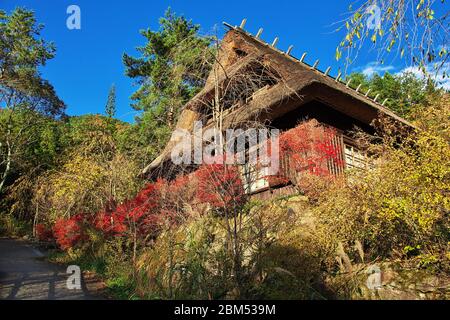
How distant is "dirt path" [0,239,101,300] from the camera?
7452 millimetres

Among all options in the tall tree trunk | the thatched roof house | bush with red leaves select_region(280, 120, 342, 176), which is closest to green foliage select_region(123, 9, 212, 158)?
the thatched roof house

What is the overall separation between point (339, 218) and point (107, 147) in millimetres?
14097

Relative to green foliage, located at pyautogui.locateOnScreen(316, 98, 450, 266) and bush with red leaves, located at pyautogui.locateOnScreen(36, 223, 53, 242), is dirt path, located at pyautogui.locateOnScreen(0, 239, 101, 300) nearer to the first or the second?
bush with red leaves, located at pyautogui.locateOnScreen(36, 223, 53, 242)

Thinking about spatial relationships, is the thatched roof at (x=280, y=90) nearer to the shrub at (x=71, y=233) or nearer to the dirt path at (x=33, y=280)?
the dirt path at (x=33, y=280)

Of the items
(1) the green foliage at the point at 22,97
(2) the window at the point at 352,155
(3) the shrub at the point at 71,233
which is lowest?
(3) the shrub at the point at 71,233

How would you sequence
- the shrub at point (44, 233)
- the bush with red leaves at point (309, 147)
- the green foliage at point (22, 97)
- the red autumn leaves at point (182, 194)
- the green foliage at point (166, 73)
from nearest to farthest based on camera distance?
the green foliage at point (166, 73) < the red autumn leaves at point (182, 194) < the bush with red leaves at point (309, 147) < the shrub at point (44, 233) < the green foliage at point (22, 97)

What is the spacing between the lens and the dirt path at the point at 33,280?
745 centimetres

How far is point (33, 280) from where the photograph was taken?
9.05 meters

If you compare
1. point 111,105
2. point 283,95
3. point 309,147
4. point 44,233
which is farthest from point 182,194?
point 111,105

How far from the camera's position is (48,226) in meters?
17.8

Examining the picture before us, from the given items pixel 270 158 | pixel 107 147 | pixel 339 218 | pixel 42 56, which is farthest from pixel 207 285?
pixel 42 56

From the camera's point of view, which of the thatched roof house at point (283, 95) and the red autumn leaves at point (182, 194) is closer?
the thatched roof house at point (283, 95)

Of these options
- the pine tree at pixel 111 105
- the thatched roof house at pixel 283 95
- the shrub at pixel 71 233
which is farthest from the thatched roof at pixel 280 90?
the pine tree at pixel 111 105

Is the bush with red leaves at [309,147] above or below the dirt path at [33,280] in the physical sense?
above
